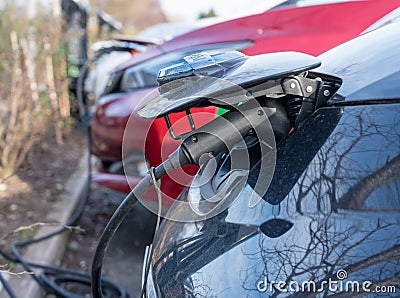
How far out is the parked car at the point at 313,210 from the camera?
1.12 metres

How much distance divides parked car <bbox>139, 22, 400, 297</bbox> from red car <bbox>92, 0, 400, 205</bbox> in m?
1.11

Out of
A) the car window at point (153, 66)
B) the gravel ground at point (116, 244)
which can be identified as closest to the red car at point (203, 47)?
the car window at point (153, 66)

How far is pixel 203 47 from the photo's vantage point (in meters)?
3.38

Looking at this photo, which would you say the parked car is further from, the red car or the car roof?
the red car

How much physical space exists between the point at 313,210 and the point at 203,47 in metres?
2.29

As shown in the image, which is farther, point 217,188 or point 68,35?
point 68,35

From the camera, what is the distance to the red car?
3.04 metres

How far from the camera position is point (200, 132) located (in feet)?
4.71

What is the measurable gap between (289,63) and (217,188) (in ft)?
1.40

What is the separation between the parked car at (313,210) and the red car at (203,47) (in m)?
1.11

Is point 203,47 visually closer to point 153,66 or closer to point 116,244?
point 153,66

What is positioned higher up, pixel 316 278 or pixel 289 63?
pixel 289 63

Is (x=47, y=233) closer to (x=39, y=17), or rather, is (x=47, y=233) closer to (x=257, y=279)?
(x=257, y=279)

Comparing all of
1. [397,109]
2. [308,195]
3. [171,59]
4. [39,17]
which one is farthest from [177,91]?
[39,17]
